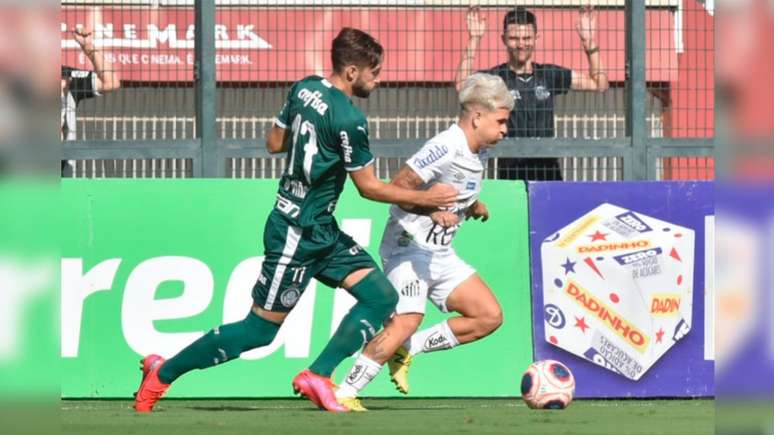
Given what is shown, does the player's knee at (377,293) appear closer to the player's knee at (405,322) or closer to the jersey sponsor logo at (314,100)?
the player's knee at (405,322)

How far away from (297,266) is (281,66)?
327cm

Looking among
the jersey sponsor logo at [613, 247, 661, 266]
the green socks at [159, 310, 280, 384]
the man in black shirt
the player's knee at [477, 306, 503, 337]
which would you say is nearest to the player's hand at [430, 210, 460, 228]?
the player's knee at [477, 306, 503, 337]

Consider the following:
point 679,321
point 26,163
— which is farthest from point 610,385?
point 26,163

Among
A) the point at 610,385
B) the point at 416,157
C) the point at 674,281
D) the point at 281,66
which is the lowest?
the point at 610,385

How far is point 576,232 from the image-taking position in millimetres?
9930

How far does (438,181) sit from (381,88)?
2463mm

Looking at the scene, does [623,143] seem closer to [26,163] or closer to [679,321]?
[679,321]

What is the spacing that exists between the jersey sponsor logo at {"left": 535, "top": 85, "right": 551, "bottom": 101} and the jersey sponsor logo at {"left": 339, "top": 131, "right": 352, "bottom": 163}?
11.5ft

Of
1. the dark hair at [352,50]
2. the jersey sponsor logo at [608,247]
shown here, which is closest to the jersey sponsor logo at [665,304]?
the jersey sponsor logo at [608,247]

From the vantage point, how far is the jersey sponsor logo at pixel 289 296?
7.30m

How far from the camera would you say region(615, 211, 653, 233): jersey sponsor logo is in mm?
9969

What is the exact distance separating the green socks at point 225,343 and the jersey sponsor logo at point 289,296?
0.13 m

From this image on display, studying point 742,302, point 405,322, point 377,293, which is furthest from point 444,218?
point 742,302

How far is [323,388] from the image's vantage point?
7.46 metres
